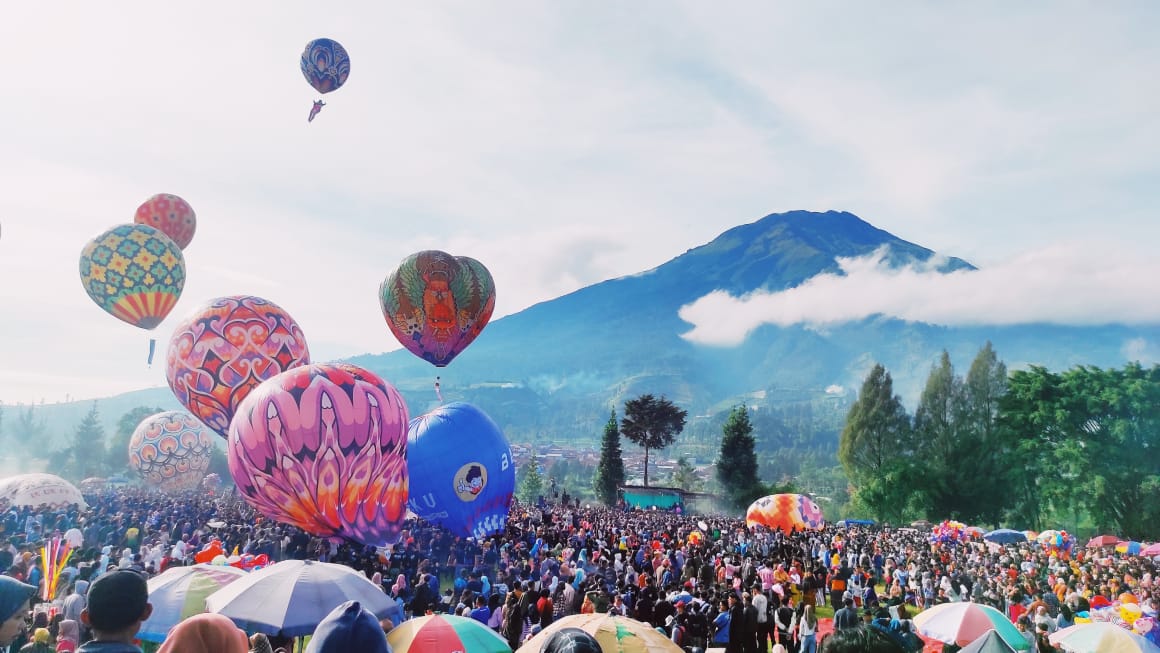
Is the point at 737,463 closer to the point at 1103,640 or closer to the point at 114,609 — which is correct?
the point at 1103,640

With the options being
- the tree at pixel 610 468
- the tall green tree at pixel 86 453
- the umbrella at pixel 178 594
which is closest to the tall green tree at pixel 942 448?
the tree at pixel 610 468

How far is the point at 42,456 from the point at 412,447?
15382 cm

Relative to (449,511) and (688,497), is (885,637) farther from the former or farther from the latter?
(688,497)

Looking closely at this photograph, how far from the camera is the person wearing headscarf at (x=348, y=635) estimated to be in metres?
3.55

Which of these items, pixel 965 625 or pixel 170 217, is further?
pixel 170 217

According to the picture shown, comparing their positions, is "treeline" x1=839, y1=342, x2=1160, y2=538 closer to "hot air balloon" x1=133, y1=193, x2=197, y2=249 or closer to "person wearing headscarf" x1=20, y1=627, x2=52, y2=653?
"hot air balloon" x1=133, y1=193, x2=197, y2=249

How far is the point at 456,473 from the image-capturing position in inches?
813

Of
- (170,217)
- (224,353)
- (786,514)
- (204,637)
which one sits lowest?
(786,514)

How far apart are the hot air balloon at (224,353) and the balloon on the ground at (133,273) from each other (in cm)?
567

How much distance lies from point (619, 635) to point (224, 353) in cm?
2107

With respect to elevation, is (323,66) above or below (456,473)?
above

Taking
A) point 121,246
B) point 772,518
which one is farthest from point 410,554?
point 772,518

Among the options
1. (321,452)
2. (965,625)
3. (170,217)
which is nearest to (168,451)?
(170,217)

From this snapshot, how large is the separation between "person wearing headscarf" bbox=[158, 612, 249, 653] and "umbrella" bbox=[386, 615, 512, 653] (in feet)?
10.0
